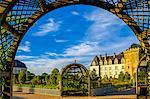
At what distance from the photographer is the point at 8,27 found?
7.44 meters

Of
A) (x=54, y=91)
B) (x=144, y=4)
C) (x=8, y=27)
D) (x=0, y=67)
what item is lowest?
(x=54, y=91)

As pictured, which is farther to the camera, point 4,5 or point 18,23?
point 18,23

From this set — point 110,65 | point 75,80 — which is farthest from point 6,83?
point 110,65

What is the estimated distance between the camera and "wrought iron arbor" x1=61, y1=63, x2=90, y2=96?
80.0 ft

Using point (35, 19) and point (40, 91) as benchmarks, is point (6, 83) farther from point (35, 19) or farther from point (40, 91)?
point (40, 91)

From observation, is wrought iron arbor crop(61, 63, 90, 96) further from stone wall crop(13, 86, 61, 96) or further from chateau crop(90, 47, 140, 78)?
chateau crop(90, 47, 140, 78)

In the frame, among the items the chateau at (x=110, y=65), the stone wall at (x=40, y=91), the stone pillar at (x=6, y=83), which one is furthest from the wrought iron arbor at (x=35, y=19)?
the chateau at (x=110, y=65)

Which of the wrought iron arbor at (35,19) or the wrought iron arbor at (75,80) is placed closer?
the wrought iron arbor at (35,19)

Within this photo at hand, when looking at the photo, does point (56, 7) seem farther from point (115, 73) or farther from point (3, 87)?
point (115, 73)

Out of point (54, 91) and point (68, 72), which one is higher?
point (68, 72)

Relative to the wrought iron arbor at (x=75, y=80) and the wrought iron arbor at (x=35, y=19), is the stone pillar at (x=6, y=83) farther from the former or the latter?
the wrought iron arbor at (x=75, y=80)

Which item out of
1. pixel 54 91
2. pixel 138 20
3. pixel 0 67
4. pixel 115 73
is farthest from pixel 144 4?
pixel 115 73

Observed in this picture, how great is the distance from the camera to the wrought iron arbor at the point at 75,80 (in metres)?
24.4

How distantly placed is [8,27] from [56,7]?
7.36ft
